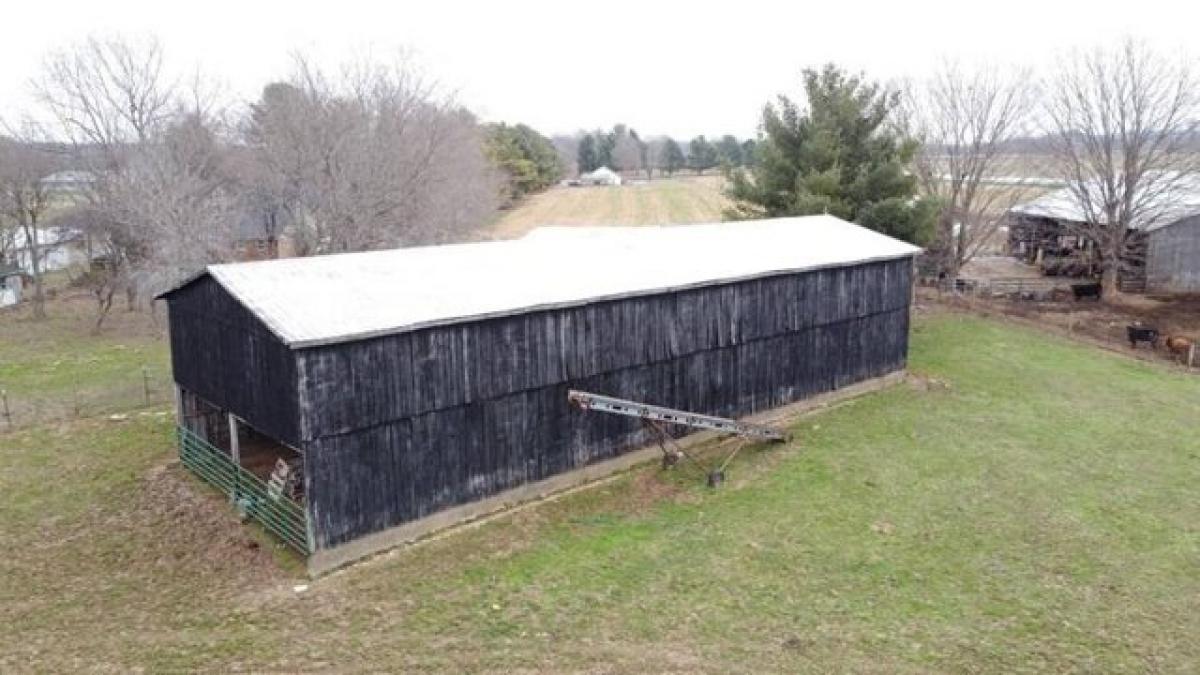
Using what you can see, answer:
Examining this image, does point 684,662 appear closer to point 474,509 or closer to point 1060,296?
point 474,509

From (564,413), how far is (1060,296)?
95.9ft

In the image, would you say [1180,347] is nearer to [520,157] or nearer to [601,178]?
[520,157]

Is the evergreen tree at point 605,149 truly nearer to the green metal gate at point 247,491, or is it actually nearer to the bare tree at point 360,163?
the bare tree at point 360,163

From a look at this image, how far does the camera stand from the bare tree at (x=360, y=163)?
37594mm

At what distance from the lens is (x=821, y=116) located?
34219mm

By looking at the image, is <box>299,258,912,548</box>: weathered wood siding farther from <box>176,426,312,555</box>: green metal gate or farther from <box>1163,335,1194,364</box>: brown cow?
<box>1163,335,1194,364</box>: brown cow

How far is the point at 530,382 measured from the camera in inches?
634

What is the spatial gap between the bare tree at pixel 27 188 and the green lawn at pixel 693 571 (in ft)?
71.1

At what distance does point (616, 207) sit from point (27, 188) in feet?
168

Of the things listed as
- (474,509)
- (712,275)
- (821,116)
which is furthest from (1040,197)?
(474,509)

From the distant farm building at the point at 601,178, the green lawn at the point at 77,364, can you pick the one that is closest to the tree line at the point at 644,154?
the distant farm building at the point at 601,178

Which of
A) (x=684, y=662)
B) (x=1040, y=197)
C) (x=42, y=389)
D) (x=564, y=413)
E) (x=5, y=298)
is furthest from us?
(x=1040, y=197)

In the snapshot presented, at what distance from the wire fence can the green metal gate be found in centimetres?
569

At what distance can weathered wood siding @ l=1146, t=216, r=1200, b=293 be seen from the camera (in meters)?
36.2
